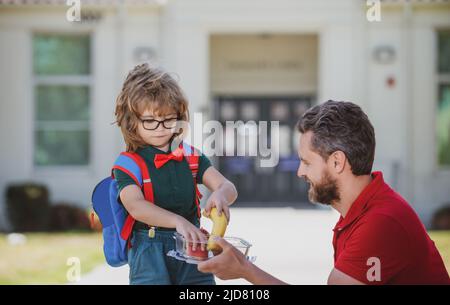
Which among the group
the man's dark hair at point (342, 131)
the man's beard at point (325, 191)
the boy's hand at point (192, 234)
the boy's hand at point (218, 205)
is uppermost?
the man's dark hair at point (342, 131)

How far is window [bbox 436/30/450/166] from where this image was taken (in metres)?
11.8

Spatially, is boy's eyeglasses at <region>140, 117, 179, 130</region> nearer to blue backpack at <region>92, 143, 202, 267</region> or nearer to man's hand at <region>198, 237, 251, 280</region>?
blue backpack at <region>92, 143, 202, 267</region>

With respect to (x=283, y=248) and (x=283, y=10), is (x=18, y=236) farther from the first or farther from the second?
(x=283, y=10)

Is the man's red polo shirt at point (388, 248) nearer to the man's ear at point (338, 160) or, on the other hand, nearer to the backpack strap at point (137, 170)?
the man's ear at point (338, 160)

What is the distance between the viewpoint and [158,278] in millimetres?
2254

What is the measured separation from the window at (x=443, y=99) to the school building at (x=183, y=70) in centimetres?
2

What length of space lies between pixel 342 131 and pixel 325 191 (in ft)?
0.67

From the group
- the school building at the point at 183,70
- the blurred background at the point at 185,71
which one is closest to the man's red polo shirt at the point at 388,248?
the blurred background at the point at 185,71

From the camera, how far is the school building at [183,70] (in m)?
11.6

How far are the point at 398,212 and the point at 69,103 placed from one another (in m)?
10.5

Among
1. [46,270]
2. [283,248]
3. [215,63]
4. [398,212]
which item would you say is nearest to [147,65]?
[398,212]

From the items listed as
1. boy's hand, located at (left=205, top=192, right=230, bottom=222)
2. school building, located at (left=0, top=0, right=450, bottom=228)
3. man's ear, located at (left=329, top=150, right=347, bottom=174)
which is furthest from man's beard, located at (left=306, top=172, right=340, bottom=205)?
school building, located at (left=0, top=0, right=450, bottom=228)

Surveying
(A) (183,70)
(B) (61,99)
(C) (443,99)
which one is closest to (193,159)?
(A) (183,70)

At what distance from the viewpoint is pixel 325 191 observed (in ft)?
6.92
